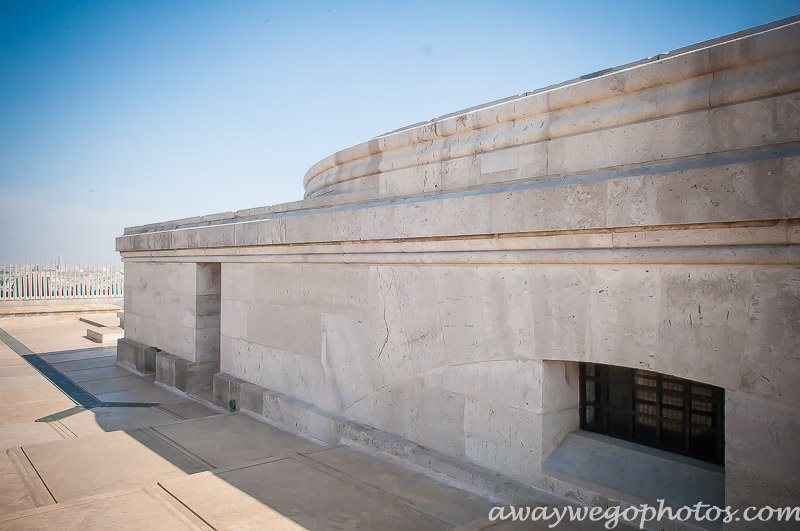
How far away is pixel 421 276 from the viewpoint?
3885 mm

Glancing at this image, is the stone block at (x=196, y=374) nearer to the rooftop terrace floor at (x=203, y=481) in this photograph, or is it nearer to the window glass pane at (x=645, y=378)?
the rooftop terrace floor at (x=203, y=481)

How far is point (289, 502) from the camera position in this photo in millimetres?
3305

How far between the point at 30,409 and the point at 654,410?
23.6ft

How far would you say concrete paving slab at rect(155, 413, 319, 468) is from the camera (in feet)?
14.7

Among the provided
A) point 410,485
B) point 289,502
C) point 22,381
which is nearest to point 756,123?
point 410,485

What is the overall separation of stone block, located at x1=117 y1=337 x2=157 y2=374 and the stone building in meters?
4.68

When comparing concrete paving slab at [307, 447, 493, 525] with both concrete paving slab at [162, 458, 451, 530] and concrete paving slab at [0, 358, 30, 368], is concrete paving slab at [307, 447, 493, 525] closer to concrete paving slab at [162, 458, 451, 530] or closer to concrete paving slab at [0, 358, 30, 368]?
concrete paving slab at [162, 458, 451, 530]

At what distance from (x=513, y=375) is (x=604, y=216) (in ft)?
3.74

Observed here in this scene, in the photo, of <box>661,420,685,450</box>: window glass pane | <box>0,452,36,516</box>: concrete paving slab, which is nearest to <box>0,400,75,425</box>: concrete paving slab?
<box>0,452,36,516</box>: concrete paving slab

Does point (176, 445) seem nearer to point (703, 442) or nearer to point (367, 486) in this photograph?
point (367, 486)

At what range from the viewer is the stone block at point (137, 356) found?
8664 mm

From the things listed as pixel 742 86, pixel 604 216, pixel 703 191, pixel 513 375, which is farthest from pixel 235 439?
pixel 742 86

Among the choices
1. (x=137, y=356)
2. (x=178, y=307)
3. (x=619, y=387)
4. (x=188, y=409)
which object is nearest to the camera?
(x=619, y=387)

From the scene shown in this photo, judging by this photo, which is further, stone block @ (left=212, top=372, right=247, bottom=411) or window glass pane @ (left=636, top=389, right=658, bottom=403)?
stone block @ (left=212, top=372, right=247, bottom=411)
